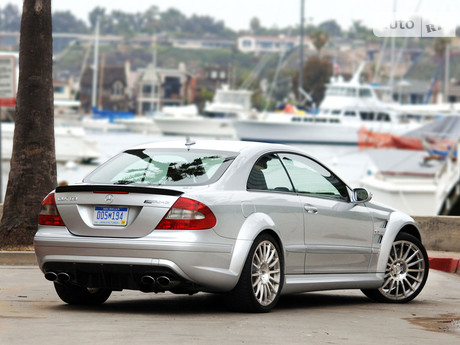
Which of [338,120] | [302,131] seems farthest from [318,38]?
[338,120]

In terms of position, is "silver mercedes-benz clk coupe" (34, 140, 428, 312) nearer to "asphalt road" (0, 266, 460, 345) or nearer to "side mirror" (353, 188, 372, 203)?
"side mirror" (353, 188, 372, 203)

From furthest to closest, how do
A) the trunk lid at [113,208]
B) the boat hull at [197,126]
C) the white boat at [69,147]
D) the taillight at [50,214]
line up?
the boat hull at [197,126], the white boat at [69,147], the taillight at [50,214], the trunk lid at [113,208]

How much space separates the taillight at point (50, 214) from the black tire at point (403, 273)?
132 inches

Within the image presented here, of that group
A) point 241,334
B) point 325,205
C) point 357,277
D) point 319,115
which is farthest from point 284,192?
point 319,115

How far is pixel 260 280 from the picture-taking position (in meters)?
8.84

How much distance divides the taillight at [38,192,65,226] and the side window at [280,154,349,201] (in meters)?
2.09

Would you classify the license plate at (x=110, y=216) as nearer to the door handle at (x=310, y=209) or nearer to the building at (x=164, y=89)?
the door handle at (x=310, y=209)

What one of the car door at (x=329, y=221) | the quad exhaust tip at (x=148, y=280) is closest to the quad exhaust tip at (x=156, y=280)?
the quad exhaust tip at (x=148, y=280)

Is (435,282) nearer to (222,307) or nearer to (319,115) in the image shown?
(222,307)

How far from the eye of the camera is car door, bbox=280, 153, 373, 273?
9.52 meters

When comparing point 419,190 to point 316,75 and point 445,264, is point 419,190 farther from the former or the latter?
point 316,75

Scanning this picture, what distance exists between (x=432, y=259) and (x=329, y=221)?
4.84 metres

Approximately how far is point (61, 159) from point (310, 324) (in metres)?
65.8

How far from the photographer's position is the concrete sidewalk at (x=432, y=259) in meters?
13.0
